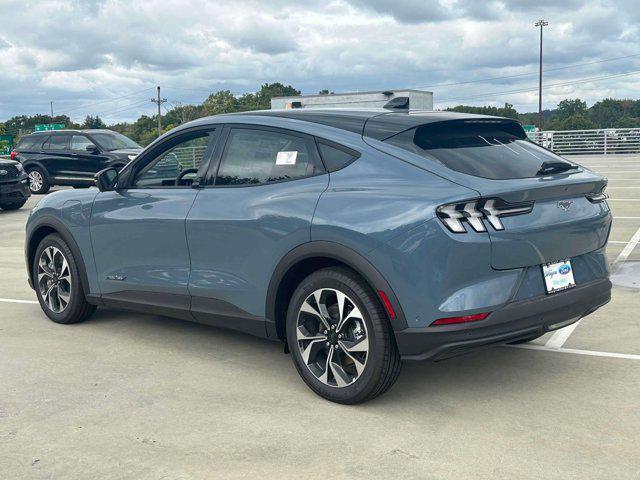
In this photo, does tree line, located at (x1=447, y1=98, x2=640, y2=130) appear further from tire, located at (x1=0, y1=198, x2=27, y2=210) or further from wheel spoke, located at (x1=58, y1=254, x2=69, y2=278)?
wheel spoke, located at (x1=58, y1=254, x2=69, y2=278)

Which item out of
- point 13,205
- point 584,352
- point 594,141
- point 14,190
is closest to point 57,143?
point 13,205

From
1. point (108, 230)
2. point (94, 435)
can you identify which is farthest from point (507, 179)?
point (108, 230)

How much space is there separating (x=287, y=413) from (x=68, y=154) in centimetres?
1827

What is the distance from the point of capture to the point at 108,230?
229 inches

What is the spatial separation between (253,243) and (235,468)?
153 cm

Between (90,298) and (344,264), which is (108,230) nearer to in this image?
(90,298)

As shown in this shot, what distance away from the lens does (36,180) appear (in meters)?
21.5

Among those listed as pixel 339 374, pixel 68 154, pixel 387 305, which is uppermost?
pixel 68 154

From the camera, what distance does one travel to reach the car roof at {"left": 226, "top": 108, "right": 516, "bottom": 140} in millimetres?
4453

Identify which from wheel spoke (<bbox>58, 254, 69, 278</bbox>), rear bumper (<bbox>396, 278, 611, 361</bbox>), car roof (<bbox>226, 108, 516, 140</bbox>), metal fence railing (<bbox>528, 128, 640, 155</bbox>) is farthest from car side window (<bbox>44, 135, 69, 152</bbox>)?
metal fence railing (<bbox>528, 128, 640, 155</bbox>)

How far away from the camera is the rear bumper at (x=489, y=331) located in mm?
3959

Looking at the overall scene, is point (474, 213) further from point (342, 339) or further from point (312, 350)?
point (312, 350)

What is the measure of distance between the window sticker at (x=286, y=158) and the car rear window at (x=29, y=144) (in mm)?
18541

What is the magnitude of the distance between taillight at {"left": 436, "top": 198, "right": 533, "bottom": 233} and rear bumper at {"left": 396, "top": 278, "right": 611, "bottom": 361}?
0.45 metres
